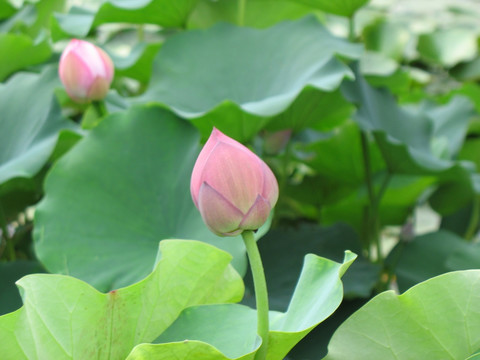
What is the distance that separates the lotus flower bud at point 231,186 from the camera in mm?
406

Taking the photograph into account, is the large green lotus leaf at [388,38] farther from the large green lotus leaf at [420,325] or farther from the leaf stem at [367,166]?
the large green lotus leaf at [420,325]

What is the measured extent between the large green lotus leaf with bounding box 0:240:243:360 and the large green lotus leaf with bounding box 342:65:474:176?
18.4 inches

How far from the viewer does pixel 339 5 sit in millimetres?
967

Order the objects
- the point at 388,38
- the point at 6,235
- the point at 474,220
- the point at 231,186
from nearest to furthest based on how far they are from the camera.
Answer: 1. the point at 231,186
2. the point at 6,235
3. the point at 474,220
4. the point at 388,38

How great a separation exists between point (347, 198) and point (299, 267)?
37cm

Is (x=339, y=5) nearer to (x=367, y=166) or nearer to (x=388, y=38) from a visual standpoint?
(x=367, y=166)

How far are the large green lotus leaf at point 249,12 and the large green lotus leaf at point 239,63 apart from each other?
162mm

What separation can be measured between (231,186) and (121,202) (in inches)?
14.2

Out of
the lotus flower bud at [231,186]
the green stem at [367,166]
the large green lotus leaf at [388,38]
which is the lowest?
the large green lotus leaf at [388,38]

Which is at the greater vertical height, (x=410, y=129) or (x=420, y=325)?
(x=420, y=325)

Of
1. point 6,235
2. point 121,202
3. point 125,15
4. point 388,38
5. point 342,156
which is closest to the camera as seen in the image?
point 121,202

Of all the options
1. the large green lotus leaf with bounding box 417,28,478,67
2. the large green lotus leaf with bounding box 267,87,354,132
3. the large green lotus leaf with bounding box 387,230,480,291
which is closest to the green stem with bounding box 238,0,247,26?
the large green lotus leaf with bounding box 267,87,354,132

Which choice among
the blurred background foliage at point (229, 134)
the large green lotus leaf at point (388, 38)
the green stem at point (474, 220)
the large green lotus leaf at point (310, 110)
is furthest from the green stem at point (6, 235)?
the large green lotus leaf at point (388, 38)

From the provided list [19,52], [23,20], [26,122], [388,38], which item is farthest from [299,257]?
[388,38]
